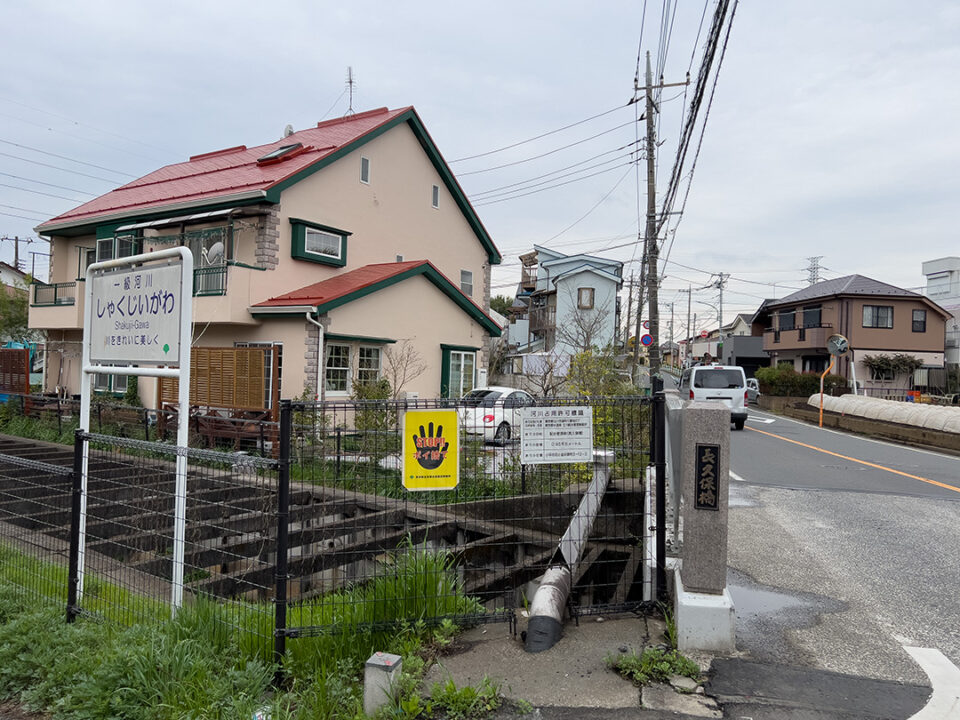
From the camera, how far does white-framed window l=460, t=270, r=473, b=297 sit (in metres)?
24.2

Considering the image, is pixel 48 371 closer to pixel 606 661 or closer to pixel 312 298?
pixel 312 298

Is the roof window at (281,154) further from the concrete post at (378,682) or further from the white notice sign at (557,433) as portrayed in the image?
the concrete post at (378,682)

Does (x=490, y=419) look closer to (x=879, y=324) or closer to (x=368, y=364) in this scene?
(x=368, y=364)

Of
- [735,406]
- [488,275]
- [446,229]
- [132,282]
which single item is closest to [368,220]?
[446,229]

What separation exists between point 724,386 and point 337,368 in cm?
1218

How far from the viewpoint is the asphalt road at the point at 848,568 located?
4258mm

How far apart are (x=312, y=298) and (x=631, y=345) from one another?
1981 centimetres

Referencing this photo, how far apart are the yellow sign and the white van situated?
17598 millimetres

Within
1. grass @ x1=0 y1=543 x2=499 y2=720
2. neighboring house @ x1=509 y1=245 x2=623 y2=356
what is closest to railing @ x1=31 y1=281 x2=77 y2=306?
grass @ x1=0 y1=543 x2=499 y2=720

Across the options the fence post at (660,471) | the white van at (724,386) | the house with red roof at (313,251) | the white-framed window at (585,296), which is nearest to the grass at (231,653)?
the fence post at (660,471)

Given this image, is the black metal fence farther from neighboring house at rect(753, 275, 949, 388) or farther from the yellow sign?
neighboring house at rect(753, 275, 949, 388)

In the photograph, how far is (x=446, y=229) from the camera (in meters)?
23.4

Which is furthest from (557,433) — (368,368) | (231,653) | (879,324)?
(879,324)

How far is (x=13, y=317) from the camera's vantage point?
34.6 meters
